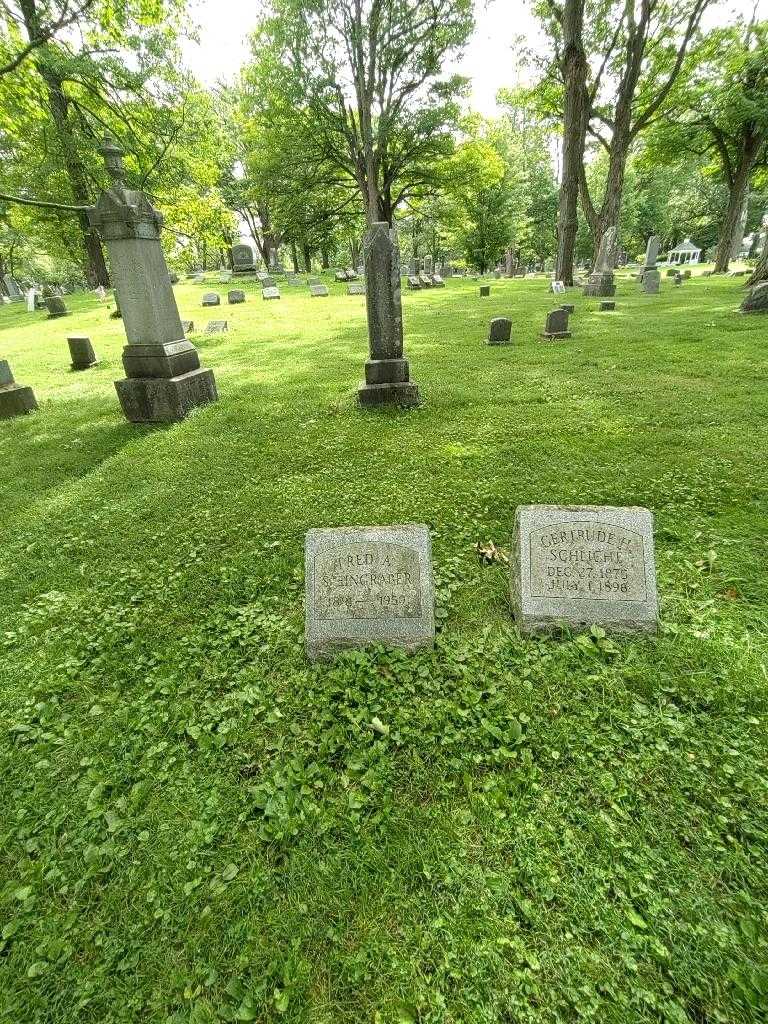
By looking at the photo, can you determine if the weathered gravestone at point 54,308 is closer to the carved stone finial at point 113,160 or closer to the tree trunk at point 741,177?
the carved stone finial at point 113,160

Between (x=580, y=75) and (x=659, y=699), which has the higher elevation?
(x=580, y=75)

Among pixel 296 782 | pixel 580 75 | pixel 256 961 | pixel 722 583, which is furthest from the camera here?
pixel 580 75

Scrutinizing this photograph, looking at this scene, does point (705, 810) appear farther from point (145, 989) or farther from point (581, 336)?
point (581, 336)

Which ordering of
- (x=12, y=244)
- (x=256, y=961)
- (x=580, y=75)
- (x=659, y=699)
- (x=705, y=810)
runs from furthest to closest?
(x=12, y=244) → (x=580, y=75) → (x=659, y=699) → (x=705, y=810) → (x=256, y=961)

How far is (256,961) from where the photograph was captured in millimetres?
1616

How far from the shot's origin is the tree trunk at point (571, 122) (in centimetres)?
1562

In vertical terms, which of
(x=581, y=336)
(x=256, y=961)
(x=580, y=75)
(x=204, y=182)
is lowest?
(x=256, y=961)

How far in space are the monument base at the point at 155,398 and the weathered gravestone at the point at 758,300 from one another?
12.7m

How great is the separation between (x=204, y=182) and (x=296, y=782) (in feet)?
75.3

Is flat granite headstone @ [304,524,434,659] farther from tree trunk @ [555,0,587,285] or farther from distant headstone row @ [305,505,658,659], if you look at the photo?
tree trunk @ [555,0,587,285]

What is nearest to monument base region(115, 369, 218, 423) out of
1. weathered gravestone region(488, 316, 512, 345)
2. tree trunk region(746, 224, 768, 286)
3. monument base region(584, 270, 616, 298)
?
weathered gravestone region(488, 316, 512, 345)

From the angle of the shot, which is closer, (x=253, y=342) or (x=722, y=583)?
(x=722, y=583)

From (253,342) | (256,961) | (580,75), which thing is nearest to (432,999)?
(256,961)

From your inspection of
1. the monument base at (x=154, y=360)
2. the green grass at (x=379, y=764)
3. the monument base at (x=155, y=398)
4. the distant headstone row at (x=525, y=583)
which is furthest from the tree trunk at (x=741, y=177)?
the distant headstone row at (x=525, y=583)
